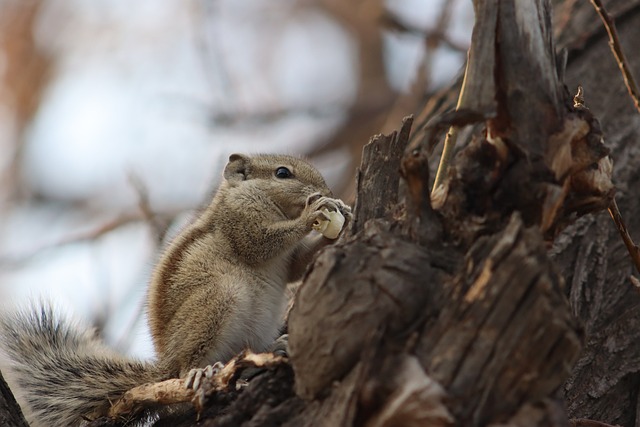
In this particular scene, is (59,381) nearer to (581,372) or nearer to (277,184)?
(277,184)

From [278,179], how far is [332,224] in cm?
61

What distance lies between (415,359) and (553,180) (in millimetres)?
556

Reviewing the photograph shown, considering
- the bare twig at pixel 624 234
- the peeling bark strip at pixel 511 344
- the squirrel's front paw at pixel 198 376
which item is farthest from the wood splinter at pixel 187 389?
the bare twig at pixel 624 234

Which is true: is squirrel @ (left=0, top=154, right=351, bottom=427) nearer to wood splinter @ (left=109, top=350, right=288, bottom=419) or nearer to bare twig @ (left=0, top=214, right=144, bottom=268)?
wood splinter @ (left=109, top=350, right=288, bottom=419)

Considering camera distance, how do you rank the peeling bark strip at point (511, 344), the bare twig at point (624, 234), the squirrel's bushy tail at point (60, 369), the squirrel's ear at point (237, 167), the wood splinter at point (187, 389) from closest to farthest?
1. the peeling bark strip at point (511, 344)
2. the wood splinter at point (187, 389)
3. the bare twig at point (624, 234)
4. the squirrel's bushy tail at point (60, 369)
5. the squirrel's ear at point (237, 167)

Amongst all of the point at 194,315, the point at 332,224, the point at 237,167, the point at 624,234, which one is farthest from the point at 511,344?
the point at 237,167

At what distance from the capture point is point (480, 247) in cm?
178

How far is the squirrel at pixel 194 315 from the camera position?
2.64 metres

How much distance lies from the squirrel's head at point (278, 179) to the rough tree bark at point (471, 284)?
117 cm

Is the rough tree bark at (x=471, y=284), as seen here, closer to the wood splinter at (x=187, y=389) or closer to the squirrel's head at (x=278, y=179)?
the wood splinter at (x=187, y=389)

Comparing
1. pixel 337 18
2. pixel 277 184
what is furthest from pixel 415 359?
pixel 337 18

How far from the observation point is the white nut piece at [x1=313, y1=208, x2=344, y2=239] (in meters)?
3.08

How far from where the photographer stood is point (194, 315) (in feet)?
9.11

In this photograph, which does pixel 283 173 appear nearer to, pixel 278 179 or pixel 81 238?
pixel 278 179
